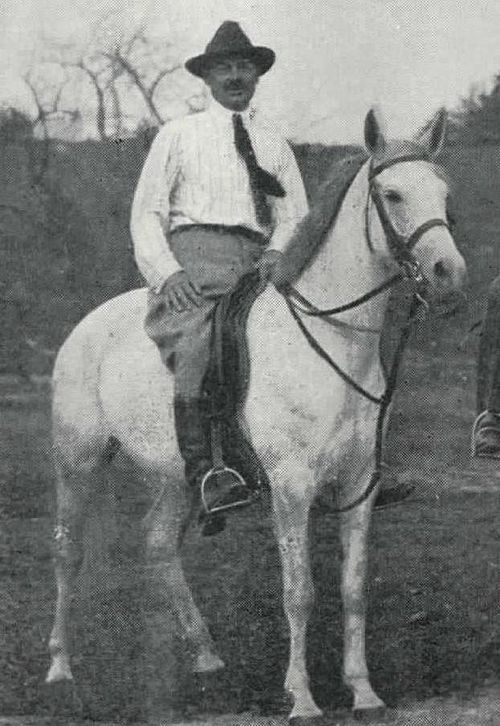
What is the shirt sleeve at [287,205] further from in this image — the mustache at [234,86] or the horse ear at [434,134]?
the horse ear at [434,134]

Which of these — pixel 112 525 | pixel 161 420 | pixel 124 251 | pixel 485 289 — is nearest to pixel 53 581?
pixel 112 525

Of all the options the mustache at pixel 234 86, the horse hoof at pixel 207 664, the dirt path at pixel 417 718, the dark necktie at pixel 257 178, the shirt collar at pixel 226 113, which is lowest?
the dirt path at pixel 417 718

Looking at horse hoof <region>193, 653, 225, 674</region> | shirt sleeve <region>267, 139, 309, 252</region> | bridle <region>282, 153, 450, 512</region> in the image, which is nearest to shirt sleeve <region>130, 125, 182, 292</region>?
shirt sleeve <region>267, 139, 309, 252</region>

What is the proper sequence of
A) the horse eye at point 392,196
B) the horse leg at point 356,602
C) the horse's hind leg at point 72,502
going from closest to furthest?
the horse eye at point 392,196
the horse leg at point 356,602
the horse's hind leg at point 72,502

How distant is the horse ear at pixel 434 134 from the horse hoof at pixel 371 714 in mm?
1879

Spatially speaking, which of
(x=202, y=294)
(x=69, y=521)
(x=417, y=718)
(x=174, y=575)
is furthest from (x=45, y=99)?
(x=417, y=718)

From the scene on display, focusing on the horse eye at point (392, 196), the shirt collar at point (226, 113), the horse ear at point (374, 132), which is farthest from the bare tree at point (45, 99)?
the horse eye at point (392, 196)

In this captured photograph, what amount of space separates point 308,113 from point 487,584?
1.85 m

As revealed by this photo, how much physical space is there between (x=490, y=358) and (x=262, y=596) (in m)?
1.22

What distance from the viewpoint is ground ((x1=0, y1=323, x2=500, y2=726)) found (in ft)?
13.3

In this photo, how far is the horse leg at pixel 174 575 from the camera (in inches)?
162

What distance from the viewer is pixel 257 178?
4055mm

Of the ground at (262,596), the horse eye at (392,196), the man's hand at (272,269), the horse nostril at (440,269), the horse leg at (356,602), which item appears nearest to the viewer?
the horse nostril at (440,269)

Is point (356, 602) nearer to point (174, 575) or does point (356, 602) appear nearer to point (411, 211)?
point (174, 575)
